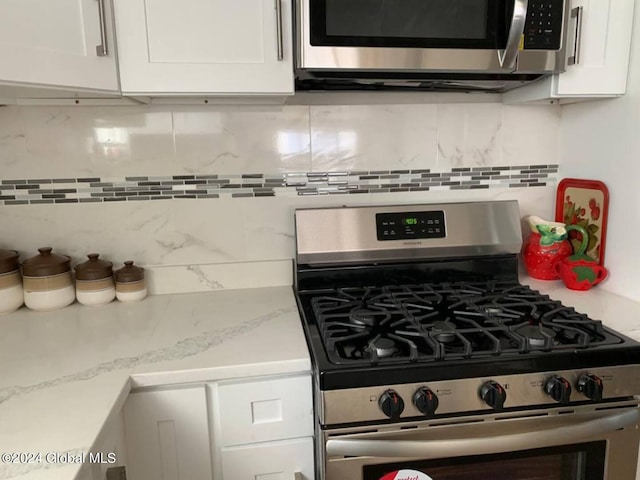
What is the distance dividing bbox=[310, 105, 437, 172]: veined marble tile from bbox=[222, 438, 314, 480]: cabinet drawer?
0.85 m

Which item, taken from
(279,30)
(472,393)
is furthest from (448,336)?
(279,30)

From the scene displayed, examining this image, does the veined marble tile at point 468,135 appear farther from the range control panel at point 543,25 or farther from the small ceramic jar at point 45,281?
the small ceramic jar at point 45,281

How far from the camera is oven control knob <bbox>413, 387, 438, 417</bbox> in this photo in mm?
956

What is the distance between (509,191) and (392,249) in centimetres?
51

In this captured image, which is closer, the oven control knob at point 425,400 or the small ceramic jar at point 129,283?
the oven control knob at point 425,400

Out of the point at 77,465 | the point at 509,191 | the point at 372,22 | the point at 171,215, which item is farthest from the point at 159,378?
the point at 509,191

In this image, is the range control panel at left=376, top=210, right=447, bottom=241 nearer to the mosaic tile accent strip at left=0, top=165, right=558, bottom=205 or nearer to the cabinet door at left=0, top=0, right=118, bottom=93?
the mosaic tile accent strip at left=0, top=165, right=558, bottom=205

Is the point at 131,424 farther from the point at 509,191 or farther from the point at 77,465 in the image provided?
the point at 509,191

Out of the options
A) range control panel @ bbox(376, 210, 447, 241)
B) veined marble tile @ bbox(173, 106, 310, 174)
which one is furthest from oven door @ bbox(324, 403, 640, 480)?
veined marble tile @ bbox(173, 106, 310, 174)

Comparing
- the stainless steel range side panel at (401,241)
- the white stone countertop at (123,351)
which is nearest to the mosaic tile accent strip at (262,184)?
the stainless steel range side panel at (401,241)

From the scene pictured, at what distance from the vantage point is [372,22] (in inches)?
46.2

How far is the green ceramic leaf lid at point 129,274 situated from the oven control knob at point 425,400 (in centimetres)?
91

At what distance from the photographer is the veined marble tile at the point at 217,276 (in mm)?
1516

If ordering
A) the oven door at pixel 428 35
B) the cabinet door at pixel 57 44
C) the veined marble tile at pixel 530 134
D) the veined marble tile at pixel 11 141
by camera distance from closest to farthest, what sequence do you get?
the cabinet door at pixel 57 44, the oven door at pixel 428 35, the veined marble tile at pixel 11 141, the veined marble tile at pixel 530 134
